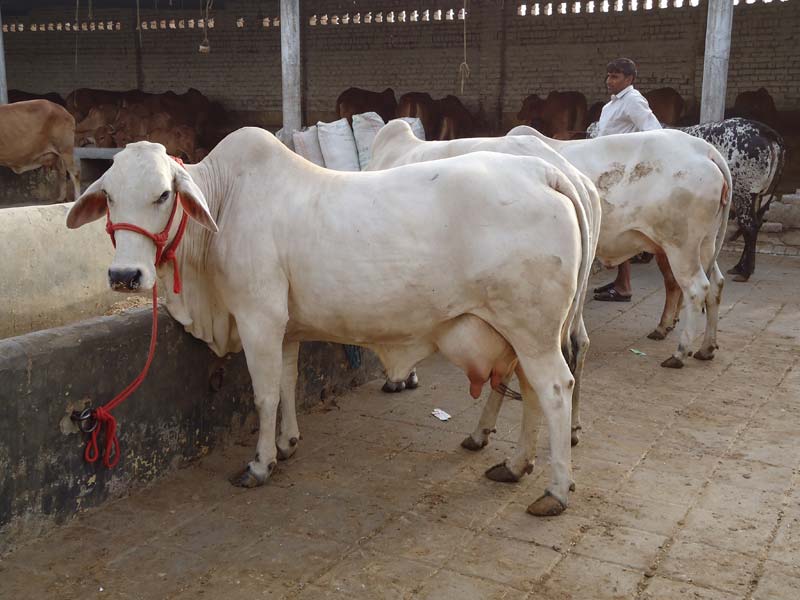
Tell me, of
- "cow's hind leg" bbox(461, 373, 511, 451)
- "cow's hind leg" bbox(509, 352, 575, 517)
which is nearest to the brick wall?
"cow's hind leg" bbox(461, 373, 511, 451)

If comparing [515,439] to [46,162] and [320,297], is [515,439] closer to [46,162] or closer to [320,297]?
[320,297]

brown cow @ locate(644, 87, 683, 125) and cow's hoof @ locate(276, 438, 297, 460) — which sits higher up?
brown cow @ locate(644, 87, 683, 125)

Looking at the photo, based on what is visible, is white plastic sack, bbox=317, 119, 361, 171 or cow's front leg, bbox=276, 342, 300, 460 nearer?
cow's front leg, bbox=276, 342, 300, 460

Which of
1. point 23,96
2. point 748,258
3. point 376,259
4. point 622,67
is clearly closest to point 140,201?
point 376,259

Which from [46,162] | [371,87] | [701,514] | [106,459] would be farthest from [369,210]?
[371,87]

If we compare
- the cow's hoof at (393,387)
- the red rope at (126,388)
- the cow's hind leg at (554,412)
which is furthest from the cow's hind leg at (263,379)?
the cow's hoof at (393,387)

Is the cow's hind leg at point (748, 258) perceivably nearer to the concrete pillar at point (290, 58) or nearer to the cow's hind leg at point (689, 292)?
the cow's hind leg at point (689, 292)

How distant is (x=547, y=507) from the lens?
3713 millimetres

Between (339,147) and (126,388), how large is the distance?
4.11 metres

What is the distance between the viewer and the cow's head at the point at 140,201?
3.44m

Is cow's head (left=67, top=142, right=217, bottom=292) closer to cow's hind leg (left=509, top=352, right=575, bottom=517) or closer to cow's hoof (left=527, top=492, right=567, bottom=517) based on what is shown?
cow's hind leg (left=509, top=352, right=575, bottom=517)

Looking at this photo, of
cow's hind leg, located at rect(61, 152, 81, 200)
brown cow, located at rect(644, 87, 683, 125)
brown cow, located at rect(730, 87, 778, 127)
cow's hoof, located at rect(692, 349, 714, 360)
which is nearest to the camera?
cow's hoof, located at rect(692, 349, 714, 360)

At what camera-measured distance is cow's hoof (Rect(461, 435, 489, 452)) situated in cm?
448

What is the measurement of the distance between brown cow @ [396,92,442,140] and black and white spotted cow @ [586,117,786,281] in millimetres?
7870
